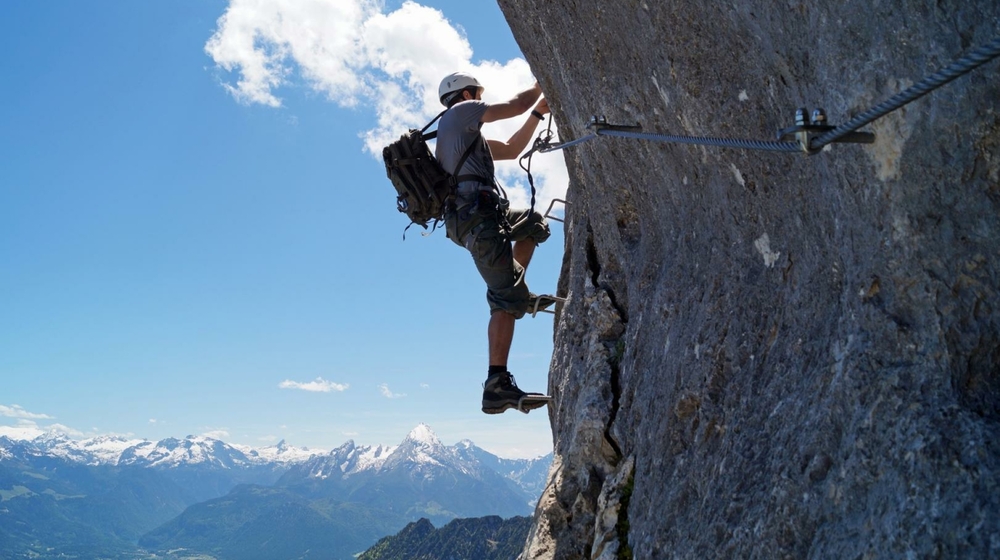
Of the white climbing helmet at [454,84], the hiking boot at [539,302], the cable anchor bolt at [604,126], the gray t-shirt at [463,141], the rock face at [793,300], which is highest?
the white climbing helmet at [454,84]

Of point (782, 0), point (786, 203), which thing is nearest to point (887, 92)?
point (782, 0)

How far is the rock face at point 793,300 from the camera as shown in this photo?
10.5 feet

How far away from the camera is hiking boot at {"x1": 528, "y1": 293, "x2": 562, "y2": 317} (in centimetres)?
1023

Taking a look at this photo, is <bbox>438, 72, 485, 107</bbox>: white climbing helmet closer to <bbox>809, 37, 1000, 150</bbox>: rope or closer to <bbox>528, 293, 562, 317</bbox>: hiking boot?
<bbox>528, 293, 562, 317</bbox>: hiking boot

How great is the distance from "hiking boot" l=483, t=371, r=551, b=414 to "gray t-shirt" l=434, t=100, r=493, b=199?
243cm

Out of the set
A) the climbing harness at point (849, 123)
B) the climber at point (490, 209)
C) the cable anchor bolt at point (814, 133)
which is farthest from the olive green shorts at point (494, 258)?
Answer: the cable anchor bolt at point (814, 133)

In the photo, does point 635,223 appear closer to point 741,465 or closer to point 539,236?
point 539,236

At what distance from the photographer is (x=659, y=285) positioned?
7305 mm

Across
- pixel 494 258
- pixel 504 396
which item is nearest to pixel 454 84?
pixel 494 258

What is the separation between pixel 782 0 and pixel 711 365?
104 inches

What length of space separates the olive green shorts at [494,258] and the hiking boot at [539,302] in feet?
1.00

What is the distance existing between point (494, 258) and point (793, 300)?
503cm

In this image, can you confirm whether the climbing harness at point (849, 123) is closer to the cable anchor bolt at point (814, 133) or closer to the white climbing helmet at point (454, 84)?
the cable anchor bolt at point (814, 133)

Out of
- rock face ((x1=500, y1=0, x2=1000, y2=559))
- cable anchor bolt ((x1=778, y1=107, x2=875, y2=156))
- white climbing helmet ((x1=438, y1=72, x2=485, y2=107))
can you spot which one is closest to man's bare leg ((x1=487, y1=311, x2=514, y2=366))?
rock face ((x1=500, y1=0, x2=1000, y2=559))
